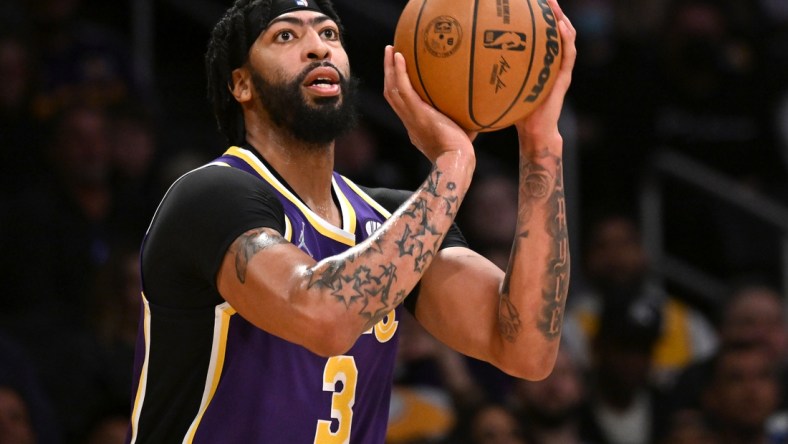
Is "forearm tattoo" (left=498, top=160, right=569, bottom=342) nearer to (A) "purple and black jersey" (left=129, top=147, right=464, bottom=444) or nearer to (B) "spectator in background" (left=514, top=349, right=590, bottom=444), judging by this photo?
(A) "purple and black jersey" (left=129, top=147, right=464, bottom=444)

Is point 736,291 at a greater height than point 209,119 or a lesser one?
lesser

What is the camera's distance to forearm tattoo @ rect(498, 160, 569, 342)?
367 cm

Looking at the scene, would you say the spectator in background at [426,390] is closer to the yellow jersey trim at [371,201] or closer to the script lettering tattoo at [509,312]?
the yellow jersey trim at [371,201]

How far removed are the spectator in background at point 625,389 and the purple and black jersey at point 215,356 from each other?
398cm

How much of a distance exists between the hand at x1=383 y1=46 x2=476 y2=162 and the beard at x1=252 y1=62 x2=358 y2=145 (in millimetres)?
213

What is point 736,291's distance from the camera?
820 cm

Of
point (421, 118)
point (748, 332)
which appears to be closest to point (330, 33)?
point (421, 118)

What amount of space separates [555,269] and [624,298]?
13.8ft

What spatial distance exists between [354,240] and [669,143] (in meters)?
5.97

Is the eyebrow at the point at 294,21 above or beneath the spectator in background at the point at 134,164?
above

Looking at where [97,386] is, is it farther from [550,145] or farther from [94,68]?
[550,145]

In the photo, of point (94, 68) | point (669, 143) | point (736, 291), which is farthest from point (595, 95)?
point (94, 68)

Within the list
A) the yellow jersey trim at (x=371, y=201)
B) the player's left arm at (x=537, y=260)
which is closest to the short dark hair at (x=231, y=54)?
the yellow jersey trim at (x=371, y=201)

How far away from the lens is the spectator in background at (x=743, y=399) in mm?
7059
